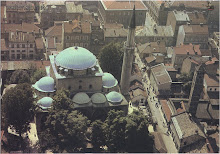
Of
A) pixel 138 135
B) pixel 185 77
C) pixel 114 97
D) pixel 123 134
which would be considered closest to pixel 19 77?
pixel 114 97

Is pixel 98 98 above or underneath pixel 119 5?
underneath

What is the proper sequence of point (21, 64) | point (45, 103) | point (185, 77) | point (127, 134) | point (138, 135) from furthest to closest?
point (185, 77) < point (21, 64) < point (45, 103) < point (138, 135) < point (127, 134)

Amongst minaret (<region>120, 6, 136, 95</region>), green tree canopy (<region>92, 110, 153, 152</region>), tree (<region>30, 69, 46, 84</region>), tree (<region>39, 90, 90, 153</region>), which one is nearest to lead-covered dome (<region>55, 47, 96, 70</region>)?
minaret (<region>120, 6, 136, 95</region>)

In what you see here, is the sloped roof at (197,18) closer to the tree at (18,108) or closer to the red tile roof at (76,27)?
the red tile roof at (76,27)

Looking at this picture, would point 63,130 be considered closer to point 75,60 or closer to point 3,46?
point 75,60

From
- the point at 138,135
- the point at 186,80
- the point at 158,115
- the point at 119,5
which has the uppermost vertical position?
the point at 119,5

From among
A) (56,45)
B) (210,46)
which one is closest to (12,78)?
(56,45)

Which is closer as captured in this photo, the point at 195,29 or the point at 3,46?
the point at 3,46
